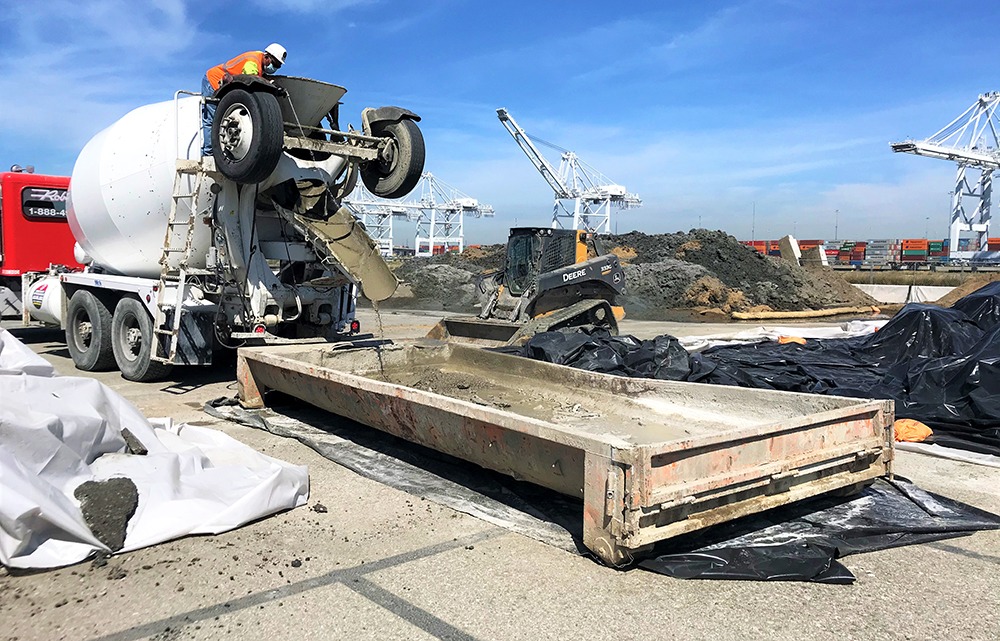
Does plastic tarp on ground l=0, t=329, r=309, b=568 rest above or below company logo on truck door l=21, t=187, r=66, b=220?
below

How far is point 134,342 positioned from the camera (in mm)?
9070

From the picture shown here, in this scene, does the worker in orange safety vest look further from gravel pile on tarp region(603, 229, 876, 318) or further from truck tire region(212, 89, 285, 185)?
gravel pile on tarp region(603, 229, 876, 318)

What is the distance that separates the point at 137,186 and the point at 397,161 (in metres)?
2.91

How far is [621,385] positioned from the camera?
6.10 metres

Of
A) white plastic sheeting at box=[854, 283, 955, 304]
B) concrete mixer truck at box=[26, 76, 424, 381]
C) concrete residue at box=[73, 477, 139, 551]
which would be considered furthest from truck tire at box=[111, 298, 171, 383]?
white plastic sheeting at box=[854, 283, 955, 304]

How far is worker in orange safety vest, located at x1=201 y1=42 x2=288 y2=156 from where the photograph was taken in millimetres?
7820

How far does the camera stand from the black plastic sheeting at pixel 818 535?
370 cm

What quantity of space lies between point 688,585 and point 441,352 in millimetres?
4633

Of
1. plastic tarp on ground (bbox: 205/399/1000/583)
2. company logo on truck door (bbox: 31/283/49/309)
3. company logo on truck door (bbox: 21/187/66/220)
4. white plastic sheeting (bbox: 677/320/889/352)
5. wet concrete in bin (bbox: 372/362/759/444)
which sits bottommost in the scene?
plastic tarp on ground (bbox: 205/399/1000/583)

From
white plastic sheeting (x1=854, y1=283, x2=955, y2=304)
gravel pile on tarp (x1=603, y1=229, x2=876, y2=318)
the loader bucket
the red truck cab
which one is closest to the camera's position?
the loader bucket

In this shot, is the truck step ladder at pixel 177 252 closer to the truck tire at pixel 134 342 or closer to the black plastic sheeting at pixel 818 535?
the truck tire at pixel 134 342

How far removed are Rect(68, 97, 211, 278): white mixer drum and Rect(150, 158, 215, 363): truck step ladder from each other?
36 millimetres

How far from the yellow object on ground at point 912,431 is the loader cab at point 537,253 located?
6.22 m

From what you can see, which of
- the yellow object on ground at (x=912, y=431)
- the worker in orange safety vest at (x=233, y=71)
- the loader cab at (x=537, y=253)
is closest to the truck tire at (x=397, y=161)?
the worker in orange safety vest at (x=233, y=71)
